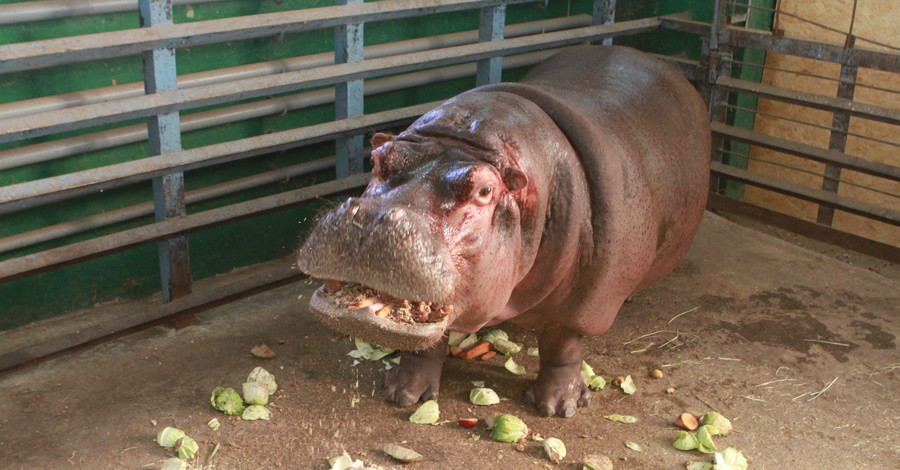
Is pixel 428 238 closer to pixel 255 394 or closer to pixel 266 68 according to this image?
pixel 255 394

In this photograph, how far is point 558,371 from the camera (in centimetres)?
444

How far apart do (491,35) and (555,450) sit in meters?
2.57

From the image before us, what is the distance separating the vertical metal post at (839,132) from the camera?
599cm

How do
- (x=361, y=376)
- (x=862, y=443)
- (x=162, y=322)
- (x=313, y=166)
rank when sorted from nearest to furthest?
(x=862, y=443) < (x=361, y=376) < (x=162, y=322) < (x=313, y=166)

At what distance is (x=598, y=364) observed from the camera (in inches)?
193

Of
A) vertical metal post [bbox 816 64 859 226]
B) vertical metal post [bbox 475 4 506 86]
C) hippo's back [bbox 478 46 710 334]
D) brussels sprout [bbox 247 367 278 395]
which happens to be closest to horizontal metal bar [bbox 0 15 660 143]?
vertical metal post [bbox 475 4 506 86]

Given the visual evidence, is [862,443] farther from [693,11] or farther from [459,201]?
[693,11]

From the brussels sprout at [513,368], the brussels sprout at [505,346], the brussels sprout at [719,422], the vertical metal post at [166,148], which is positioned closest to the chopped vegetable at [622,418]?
the brussels sprout at [719,422]

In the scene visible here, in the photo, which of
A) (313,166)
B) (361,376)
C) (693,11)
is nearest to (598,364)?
(361,376)

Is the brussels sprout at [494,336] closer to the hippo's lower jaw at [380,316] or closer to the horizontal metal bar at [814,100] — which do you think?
the hippo's lower jaw at [380,316]

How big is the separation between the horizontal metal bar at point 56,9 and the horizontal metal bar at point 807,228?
3881 millimetres

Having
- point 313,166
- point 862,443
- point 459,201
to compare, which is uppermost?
point 459,201

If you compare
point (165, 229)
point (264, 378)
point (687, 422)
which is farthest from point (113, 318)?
point (687, 422)

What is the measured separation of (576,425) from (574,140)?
1181 mm
